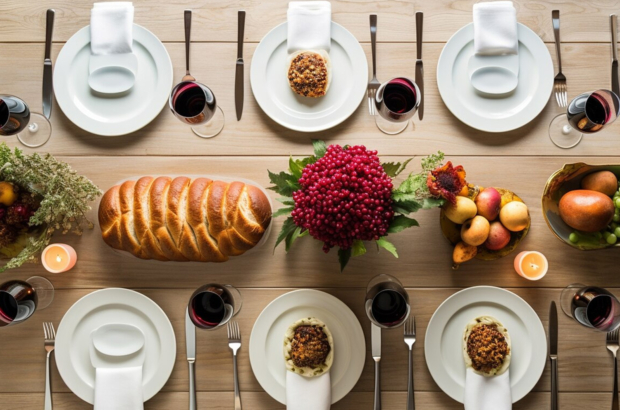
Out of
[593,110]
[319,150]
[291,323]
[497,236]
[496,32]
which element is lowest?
[291,323]

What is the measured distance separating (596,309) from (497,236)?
34cm

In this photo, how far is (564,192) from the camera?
146cm

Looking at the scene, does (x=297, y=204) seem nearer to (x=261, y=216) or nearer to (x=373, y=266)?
Result: (x=261, y=216)

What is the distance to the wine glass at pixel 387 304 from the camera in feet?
4.32

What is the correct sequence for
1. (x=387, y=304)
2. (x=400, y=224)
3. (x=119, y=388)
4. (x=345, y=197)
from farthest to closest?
(x=119, y=388)
(x=387, y=304)
(x=400, y=224)
(x=345, y=197)

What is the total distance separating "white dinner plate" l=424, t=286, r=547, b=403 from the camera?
1460mm

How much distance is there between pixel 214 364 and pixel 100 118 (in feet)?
2.84

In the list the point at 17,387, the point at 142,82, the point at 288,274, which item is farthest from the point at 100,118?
the point at 17,387

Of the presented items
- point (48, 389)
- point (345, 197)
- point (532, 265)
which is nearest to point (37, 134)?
point (48, 389)

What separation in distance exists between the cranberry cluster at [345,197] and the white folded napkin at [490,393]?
25.0 inches

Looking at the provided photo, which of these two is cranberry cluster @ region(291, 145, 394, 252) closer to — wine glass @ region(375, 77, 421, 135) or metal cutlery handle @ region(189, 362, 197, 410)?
wine glass @ region(375, 77, 421, 135)

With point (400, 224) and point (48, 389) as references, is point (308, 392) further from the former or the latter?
point (48, 389)

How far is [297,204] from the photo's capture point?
1.16 meters

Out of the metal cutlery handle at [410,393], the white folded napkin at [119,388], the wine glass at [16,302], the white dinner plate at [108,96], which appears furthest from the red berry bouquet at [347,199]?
the wine glass at [16,302]
